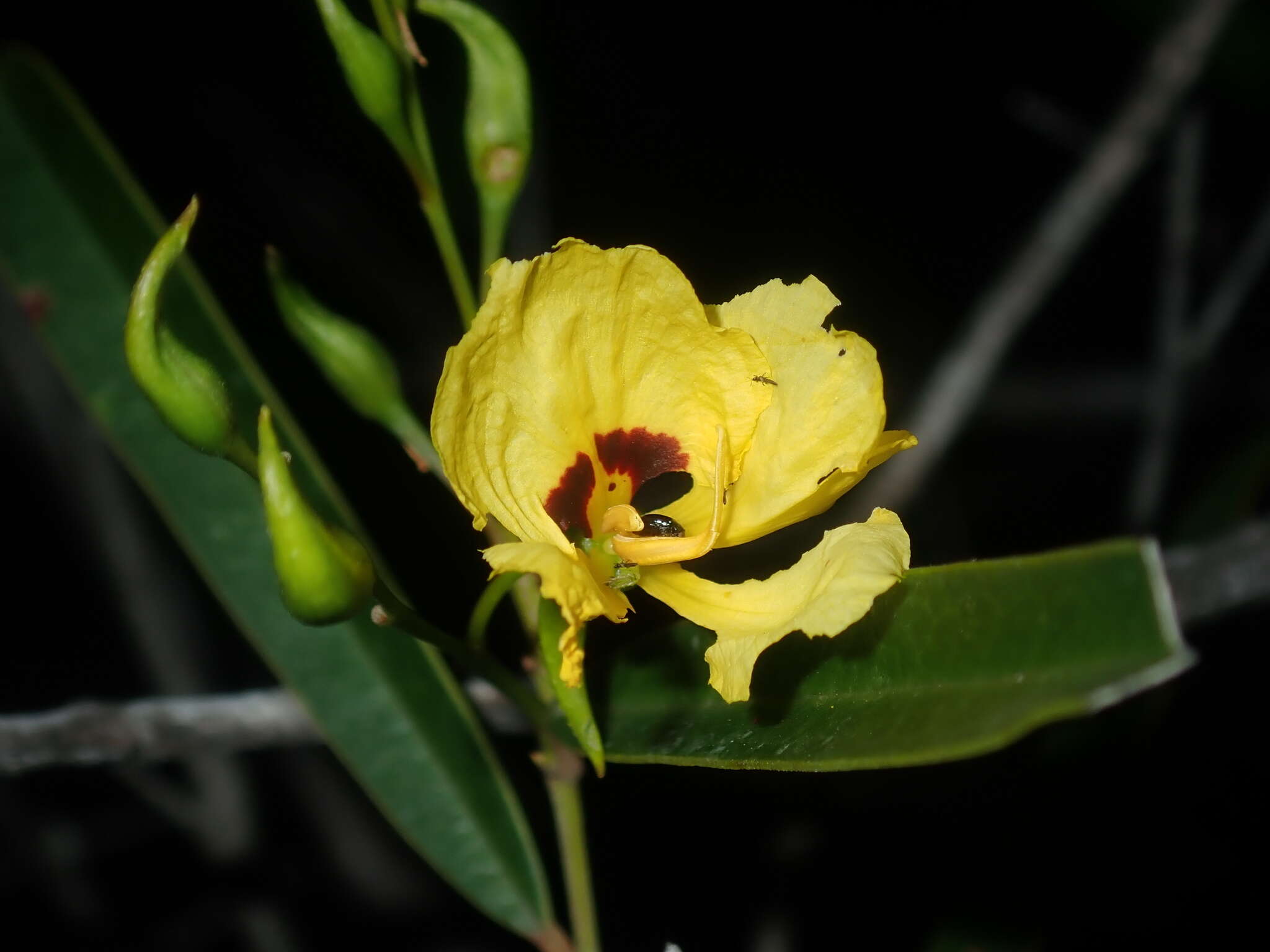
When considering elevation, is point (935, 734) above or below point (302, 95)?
below

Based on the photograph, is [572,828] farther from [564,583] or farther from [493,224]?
[493,224]

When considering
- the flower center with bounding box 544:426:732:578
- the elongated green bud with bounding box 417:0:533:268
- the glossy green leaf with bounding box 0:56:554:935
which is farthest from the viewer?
the glossy green leaf with bounding box 0:56:554:935

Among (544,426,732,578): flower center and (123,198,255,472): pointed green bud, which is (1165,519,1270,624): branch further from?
(123,198,255,472): pointed green bud

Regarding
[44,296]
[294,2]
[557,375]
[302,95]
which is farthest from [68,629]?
[557,375]

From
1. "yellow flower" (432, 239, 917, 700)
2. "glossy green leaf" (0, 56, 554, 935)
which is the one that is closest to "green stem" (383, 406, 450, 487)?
"glossy green leaf" (0, 56, 554, 935)

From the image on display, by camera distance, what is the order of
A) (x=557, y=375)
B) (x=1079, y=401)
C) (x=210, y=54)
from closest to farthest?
(x=557, y=375) → (x=210, y=54) → (x=1079, y=401)

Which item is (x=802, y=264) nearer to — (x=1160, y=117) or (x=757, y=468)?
(x=1160, y=117)

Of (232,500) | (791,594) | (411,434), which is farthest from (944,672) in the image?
(232,500)
